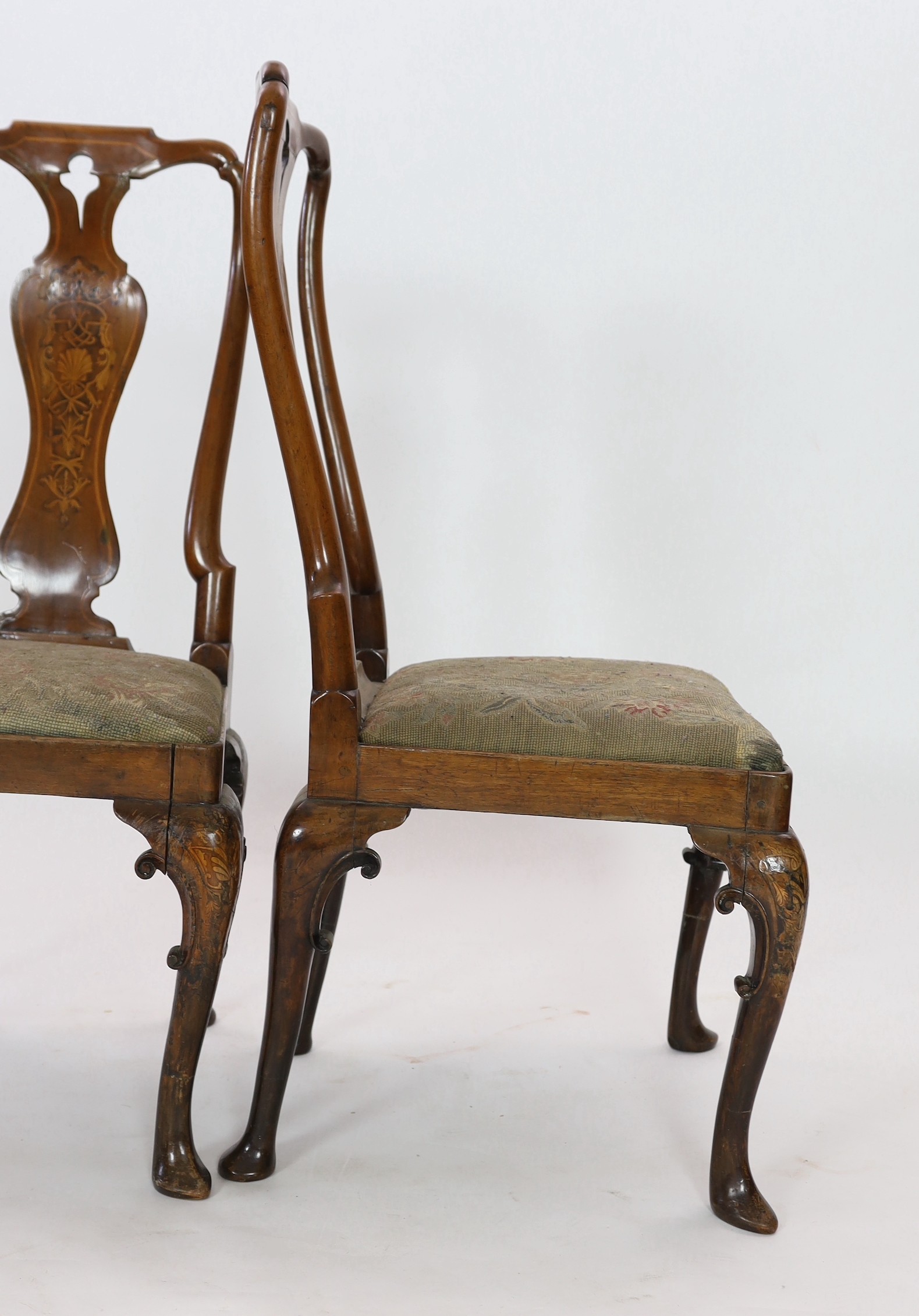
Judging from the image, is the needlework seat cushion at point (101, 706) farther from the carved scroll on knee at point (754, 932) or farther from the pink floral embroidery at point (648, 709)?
the carved scroll on knee at point (754, 932)

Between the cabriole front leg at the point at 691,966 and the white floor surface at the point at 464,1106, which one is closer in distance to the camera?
the white floor surface at the point at 464,1106

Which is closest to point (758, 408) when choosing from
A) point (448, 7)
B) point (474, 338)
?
point (474, 338)

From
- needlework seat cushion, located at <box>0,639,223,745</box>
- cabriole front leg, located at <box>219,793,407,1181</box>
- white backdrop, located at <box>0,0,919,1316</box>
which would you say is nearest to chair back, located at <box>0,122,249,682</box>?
needlework seat cushion, located at <box>0,639,223,745</box>

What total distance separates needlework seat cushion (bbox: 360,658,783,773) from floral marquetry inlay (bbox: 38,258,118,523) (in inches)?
28.2

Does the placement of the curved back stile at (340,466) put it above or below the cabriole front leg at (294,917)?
above

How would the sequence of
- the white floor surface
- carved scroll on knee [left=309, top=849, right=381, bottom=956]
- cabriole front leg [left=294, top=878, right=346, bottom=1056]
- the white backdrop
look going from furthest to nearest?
the white backdrop, cabriole front leg [left=294, top=878, right=346, bottom=1056], carved scroll on knee [left=309, top=849, right=381, bottom=956], the white floor surface

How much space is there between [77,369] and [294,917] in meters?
0.93

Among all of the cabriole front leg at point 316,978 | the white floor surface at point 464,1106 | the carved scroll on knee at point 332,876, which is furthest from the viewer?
the cabriole front leg at point 316,978

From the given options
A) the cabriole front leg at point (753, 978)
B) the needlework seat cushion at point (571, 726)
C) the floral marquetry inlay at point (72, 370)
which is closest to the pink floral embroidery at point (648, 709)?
the needlework seat cushion at point (571, 726)

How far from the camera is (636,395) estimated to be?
135 inches

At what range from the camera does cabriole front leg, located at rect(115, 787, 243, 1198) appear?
151 centimetres

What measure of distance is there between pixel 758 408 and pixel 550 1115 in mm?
2129

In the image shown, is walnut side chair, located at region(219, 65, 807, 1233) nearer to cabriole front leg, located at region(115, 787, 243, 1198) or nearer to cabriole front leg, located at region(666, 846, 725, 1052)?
cabriole front leg, located at region(115, 787, 243, 1198)

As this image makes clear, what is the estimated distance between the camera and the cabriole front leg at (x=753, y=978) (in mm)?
1491
